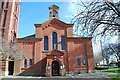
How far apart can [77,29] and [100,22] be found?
1.54m

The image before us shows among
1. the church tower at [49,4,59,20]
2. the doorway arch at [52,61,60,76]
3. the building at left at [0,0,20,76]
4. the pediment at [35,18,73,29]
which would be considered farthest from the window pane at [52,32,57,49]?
the building at left at [0,0,20,76]

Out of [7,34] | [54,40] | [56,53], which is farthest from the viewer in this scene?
[54,40]

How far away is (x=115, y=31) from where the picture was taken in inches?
417

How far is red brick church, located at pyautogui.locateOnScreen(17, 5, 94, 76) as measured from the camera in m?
29.4

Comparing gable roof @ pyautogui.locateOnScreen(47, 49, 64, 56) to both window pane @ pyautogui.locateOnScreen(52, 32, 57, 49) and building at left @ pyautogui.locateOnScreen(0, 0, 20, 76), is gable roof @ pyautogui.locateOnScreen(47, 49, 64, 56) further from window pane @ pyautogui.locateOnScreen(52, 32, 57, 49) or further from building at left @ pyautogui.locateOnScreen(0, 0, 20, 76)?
building at left @ pyautogui.locateOnScreen(0, 0, 20, 76)

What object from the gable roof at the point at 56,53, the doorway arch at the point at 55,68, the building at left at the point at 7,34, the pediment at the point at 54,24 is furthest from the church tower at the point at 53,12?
the doorway arch at the point at 55,68

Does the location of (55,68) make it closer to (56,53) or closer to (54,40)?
(56,53)

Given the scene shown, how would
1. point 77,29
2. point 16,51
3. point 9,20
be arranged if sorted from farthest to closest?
point 9,20 < point 16,51 < point 77,29

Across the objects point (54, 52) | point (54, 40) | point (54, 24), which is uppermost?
point (54, 24)

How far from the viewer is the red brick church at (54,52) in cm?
2939

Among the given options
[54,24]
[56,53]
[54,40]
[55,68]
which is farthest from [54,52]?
[54,24]

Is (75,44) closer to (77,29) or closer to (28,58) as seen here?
(28,58)

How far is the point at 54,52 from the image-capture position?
96.5 feet

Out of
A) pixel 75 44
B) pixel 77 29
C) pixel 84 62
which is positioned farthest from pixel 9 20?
pixel 77 29
